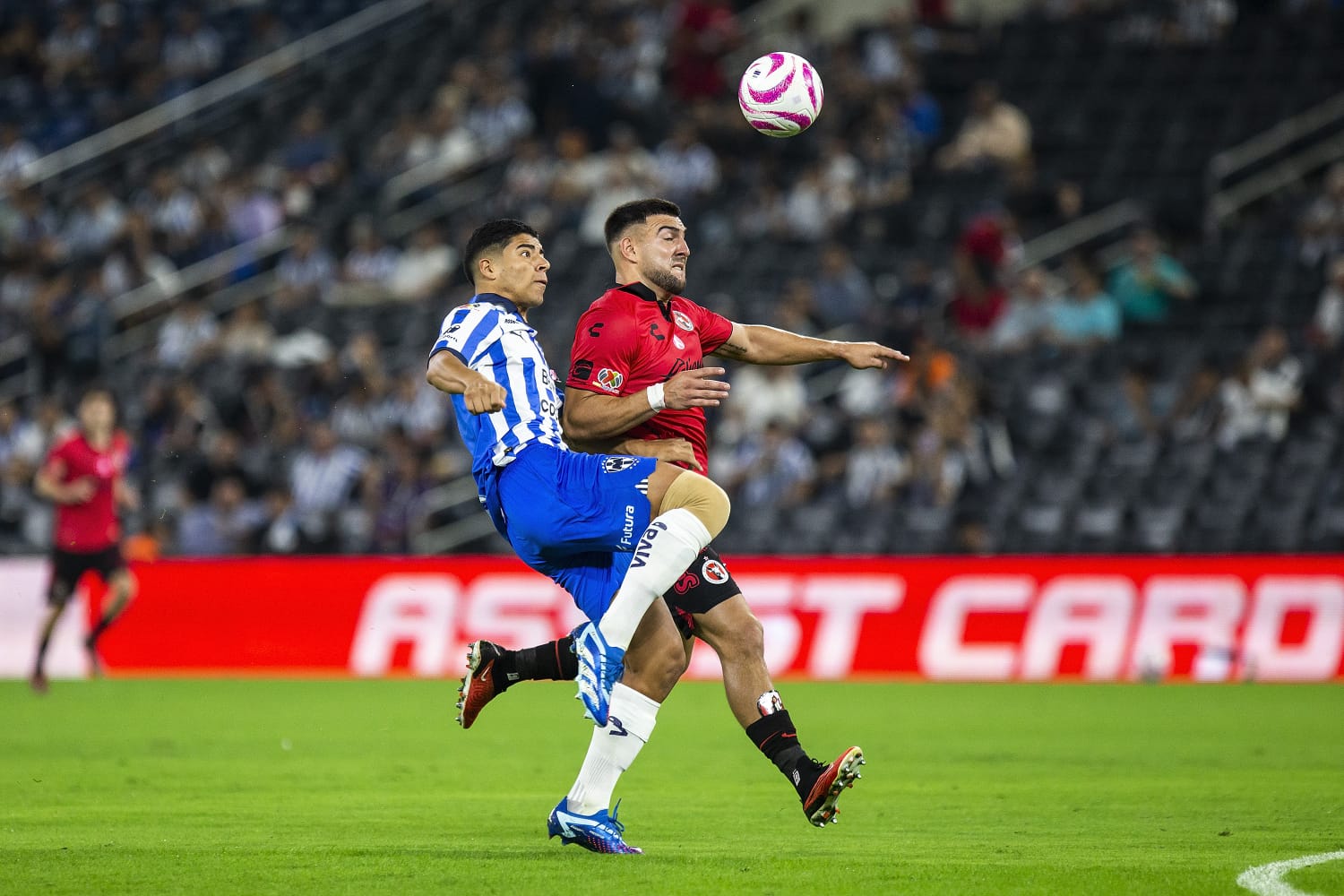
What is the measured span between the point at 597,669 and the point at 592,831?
0.62 meters

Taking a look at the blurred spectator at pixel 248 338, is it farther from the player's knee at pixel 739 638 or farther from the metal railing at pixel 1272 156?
the player's knee at pixel 739 638

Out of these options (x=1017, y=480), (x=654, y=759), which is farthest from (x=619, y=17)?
(x=654, y=759)

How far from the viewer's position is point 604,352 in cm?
741

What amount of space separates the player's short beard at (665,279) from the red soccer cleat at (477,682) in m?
1.64

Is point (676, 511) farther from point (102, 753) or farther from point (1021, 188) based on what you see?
point (1021, 188)

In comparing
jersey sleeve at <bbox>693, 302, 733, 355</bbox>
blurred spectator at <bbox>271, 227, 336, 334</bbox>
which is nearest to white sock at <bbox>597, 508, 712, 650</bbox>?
jersey sleeve at <bbox>693, 302, 733, 355</bbox>

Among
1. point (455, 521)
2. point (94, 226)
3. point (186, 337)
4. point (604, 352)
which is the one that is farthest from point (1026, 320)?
point (604, 352)

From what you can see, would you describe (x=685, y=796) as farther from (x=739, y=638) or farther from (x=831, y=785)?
(x=831, y=785)

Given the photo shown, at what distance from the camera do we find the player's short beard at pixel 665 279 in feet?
25.0

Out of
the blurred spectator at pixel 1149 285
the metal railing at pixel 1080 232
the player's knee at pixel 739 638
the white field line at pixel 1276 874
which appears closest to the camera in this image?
the white field line at pixel 1276 874

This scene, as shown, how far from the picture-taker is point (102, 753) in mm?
10922

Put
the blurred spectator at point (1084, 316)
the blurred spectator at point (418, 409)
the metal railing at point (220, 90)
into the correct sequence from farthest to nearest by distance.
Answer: the metal railing at point (220, 90), the blurred spectator at point (418, 409), the blurred spectator at point (1084, 316)

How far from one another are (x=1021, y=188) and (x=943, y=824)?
13367mm

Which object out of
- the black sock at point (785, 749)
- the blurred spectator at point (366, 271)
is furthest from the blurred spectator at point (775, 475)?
the black sock at point (785, 749)
